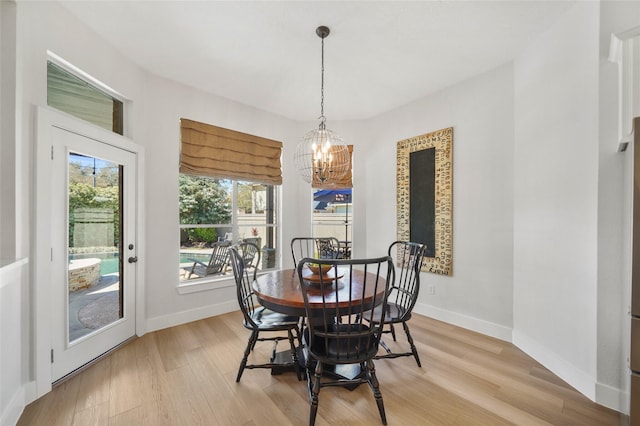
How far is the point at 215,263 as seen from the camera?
3564mm

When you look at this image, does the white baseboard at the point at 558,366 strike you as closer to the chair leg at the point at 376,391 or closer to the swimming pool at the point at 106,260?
the chair leg at the point at 376,391

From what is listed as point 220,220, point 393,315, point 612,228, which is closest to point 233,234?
point 220,220

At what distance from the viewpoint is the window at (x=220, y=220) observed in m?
3.37

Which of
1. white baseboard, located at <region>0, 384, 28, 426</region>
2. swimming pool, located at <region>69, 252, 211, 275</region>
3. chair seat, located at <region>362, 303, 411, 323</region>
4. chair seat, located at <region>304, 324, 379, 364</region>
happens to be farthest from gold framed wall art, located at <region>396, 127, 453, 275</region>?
white baseboard, located at <region>0, 384, 28, 426</region>

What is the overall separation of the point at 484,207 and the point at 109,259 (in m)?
3.88

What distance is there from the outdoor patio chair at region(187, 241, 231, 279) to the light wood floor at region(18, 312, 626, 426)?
1052mm

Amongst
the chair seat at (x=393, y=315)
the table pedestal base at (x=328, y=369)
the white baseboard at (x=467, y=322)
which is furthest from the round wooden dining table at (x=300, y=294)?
the white baseboard at (x=467, y=322)

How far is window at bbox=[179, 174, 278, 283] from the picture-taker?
337cm

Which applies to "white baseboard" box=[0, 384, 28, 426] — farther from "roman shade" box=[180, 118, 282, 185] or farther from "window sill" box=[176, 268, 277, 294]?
"roman shade" box=[180, 118, 282, 185]

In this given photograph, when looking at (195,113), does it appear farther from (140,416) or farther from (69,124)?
(140,416)

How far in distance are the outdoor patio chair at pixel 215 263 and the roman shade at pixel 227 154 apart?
94 centimetres

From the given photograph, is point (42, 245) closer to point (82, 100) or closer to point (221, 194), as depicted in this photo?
point (82, 100)

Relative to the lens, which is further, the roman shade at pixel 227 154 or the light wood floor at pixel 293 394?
the roman shade at pixel 227 154

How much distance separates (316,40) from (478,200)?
239 centimetres
